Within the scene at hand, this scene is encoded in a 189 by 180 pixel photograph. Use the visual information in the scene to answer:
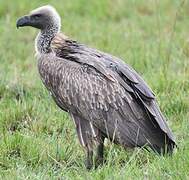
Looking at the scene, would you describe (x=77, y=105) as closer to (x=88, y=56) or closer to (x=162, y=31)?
(x=88, y=56)

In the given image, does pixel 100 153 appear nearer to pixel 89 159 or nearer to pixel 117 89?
pixel 89 159

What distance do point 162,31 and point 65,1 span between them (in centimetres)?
191

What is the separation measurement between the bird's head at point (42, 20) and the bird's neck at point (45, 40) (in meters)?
0.03

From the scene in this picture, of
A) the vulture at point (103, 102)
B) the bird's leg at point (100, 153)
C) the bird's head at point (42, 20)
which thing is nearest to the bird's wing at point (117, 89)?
the vulture at point (103, 102)

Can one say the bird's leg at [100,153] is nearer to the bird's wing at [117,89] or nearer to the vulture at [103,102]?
the vulture at [103,102]

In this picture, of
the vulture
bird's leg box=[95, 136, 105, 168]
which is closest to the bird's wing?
the vulture

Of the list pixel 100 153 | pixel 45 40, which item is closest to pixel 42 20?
pixel 45 40

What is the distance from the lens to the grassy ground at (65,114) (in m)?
5.97

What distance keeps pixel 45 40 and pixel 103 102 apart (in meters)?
0.87

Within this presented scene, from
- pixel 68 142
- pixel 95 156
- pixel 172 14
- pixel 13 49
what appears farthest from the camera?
pixel 172 14

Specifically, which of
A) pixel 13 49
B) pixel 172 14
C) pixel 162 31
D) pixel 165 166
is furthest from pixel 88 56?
pixel 172 14

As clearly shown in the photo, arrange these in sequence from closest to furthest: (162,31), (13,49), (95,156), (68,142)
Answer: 1. (95,156)
2. (68,142)
3. (13,49)
4. (162,31)

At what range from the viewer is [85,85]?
21.1 feet

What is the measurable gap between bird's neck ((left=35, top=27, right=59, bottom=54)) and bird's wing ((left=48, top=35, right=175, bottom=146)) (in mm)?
334
